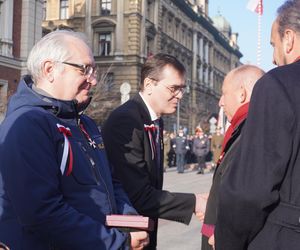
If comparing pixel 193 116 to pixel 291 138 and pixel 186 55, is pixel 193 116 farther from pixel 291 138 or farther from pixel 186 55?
pixel 291 138

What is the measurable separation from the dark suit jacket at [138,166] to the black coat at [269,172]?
1.07 m

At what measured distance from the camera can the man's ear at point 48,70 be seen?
2.56 meters

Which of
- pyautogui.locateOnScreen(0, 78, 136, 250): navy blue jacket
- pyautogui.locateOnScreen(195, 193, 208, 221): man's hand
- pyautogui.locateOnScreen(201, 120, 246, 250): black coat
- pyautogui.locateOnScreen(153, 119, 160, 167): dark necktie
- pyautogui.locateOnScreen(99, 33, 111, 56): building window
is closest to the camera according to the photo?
pyautogui.locateOnScreen(0, 78, 136, 250): navy blue jacket


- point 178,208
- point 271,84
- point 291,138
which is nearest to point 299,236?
point 291,138

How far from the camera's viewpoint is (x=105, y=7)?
43875 mm

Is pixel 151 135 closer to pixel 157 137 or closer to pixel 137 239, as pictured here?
pixel 157 137

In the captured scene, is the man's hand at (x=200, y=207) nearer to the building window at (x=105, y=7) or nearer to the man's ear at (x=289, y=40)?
the man's ear at (x=289, y=40)

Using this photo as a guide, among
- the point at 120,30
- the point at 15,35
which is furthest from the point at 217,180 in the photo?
the point at 120,30

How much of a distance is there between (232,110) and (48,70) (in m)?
1.27

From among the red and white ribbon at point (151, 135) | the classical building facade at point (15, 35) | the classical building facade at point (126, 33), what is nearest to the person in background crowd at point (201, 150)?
the classical building facade at point (15, 35)

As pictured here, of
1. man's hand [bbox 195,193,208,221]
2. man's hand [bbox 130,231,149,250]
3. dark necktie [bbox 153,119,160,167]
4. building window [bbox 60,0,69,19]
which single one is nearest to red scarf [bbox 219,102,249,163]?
man's hand [bbox 195,193,208,221]

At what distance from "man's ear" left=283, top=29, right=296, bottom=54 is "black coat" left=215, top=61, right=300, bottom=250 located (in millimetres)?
171

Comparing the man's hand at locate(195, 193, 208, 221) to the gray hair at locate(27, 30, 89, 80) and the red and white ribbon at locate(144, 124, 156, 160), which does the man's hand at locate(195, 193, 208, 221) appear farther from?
the gray hair at locate(27, 30, 89, 80)

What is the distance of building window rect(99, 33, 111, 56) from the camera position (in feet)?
142
